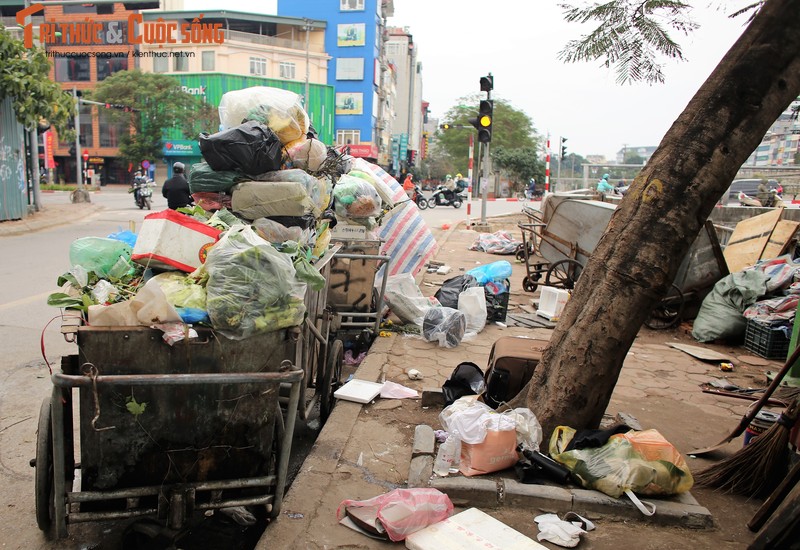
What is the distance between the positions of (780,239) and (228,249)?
818 cm

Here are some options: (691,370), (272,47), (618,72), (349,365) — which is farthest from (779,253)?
(272,47)

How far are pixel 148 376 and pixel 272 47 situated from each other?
5508 centimetres

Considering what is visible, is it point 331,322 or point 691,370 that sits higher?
point 331,322

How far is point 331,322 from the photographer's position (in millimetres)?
4727

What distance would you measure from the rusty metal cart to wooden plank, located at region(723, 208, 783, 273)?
Answer: 8.09 metres

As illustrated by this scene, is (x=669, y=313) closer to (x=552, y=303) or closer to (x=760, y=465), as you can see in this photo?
(x=552, y=303)

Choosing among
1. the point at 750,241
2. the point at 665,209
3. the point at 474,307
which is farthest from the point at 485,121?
the point at 665,209

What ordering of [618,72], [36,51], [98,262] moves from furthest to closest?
[36,51]
[618,72]
[98,262]

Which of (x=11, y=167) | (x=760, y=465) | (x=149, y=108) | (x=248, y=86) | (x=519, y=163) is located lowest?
(x=760, y=465)

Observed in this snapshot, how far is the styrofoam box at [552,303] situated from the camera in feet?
25.1

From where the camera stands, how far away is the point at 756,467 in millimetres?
3445

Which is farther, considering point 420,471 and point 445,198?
point 445,198

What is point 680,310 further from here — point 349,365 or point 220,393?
point 220,393

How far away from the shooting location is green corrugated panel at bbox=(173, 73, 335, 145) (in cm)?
5075
